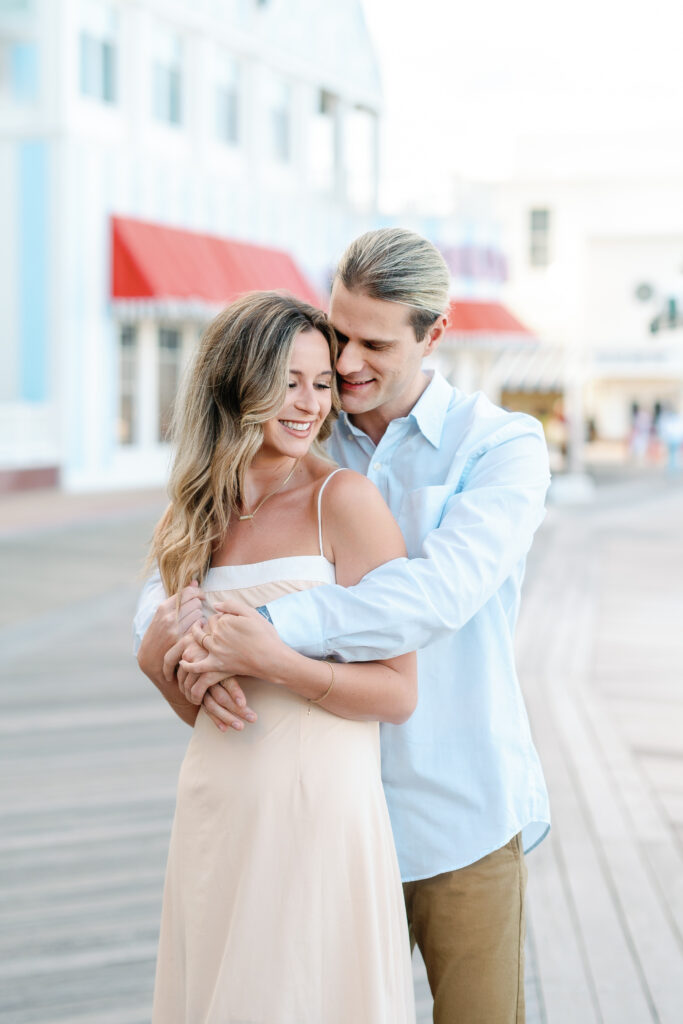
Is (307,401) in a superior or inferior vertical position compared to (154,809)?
superior

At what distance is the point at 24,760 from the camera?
4.96 m

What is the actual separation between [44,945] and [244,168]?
18.3 metres

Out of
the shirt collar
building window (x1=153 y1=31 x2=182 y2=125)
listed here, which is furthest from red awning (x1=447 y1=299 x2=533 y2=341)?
the shirt collar

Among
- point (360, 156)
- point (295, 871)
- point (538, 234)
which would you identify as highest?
point (360, 156)

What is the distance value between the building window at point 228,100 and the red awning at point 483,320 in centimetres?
605

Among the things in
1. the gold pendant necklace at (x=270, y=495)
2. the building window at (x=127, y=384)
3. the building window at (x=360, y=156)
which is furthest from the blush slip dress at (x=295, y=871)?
the building window at (x=360, y=156)

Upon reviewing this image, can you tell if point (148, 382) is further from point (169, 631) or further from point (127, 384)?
point (169, 631)

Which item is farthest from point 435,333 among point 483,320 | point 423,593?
Result: point 483,320

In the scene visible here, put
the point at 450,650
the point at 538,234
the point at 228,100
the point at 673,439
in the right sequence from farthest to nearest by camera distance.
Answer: the point at 538,234
the point at 673,439
the point at 228,100
the point at 450,650

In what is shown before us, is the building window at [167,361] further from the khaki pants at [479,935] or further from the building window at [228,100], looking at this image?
the khaki pants at [479,935]

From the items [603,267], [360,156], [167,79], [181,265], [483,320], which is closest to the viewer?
[181,265]

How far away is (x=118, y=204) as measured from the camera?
17125 millimetres

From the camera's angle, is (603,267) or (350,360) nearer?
(350,360)

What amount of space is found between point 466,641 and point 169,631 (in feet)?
1.72
